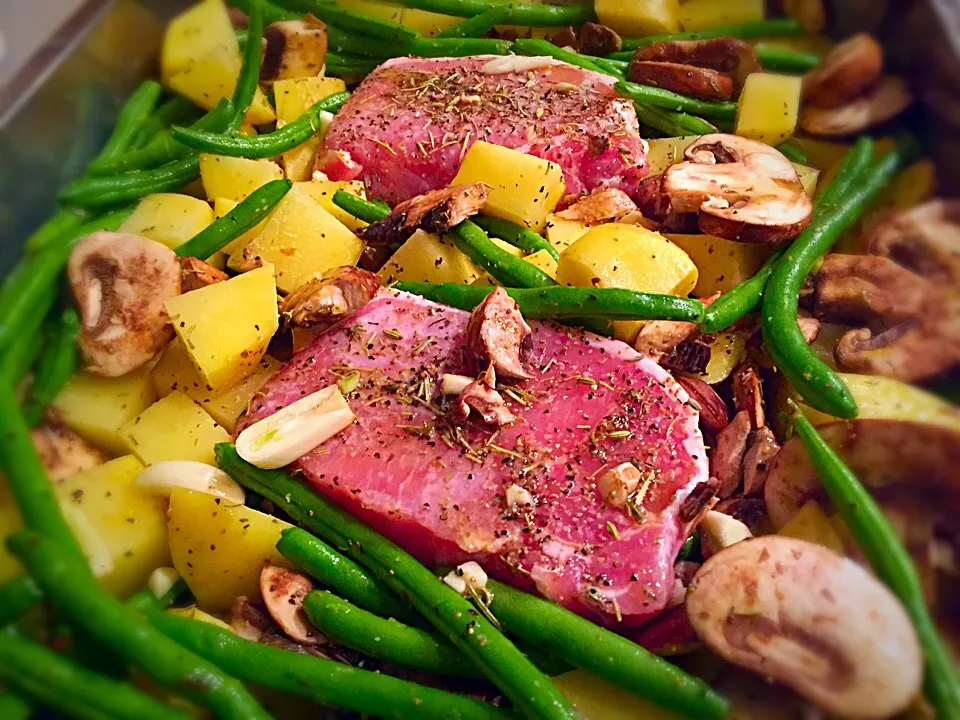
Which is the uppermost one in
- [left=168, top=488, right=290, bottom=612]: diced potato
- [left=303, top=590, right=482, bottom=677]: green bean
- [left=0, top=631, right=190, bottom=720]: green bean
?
[left=0, top=631, right=190, bottom=720]: green bean

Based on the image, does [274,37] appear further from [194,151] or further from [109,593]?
[109,593]

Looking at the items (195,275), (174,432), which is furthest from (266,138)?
(174,432)

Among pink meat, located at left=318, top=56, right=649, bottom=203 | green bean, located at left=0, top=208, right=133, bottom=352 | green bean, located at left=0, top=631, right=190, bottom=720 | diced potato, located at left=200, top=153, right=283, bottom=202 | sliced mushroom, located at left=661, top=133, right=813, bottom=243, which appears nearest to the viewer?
green bean, located at left=0, top=631, right=190, bottom=720

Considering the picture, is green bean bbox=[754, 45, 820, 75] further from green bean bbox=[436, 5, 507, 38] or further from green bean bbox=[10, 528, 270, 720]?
green bean bbox=[10, 528, 270, 720]

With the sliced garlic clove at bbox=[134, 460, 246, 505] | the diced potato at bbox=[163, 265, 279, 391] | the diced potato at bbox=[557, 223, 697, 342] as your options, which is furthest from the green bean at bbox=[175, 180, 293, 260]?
the diced potato at bbox=[557, 223, 697, 342]

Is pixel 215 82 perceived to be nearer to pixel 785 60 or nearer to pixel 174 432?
pixel 174 432
